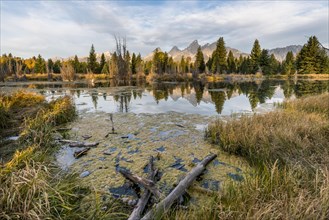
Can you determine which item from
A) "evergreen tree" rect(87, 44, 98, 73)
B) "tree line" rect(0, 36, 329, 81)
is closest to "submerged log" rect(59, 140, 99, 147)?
"tree line" rect(0, 36, 329, 81)

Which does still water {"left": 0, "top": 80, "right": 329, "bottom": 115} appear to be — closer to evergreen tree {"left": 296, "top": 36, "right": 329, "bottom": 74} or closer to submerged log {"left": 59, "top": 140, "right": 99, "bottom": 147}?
submerged log {"left": 59, "top": 140, "right": 99, "bottom": 147}

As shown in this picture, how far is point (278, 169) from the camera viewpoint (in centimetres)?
430

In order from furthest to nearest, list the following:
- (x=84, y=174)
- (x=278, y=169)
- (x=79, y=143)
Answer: (x=79, y=143) → (x=84, y=174) → (x=278, y=169)

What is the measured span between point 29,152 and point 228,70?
59659mm

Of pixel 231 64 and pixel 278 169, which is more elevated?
pixel 231 64

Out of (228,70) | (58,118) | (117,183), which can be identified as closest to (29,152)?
(117,183)

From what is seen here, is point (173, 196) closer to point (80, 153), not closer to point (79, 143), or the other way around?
point (80, 153)

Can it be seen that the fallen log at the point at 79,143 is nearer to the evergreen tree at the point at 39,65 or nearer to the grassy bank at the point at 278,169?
the grassy bank at the point at 278,169

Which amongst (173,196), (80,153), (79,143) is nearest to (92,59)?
(79,143)

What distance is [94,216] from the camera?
9.12 ft

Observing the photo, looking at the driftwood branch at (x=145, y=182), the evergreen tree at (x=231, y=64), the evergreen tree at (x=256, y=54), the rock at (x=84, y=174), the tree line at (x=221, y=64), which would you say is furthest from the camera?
the evergreen tree at (x=231, y=64)

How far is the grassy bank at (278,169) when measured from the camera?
2564 mm

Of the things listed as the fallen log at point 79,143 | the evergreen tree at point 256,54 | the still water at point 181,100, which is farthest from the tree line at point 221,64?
the fallen log at point 79,143

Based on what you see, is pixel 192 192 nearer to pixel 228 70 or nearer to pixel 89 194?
pixel 89 194
